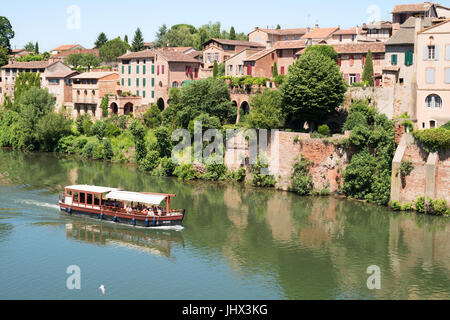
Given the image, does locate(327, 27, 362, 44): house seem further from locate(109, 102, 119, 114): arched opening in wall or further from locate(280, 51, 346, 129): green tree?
locate(109, 102, 119, 114): arched opening in wall

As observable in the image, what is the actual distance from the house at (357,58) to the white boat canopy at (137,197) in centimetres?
2761

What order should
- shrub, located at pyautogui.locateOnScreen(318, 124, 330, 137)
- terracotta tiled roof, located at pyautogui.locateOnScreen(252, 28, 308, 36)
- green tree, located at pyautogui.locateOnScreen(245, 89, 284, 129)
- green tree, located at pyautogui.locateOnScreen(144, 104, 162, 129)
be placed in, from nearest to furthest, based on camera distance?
1. shrub, located at pyautogui.locateOnScreen(318, 124, 330, 137)
2. green tree, located at pyautogui.locateOnScreen(245, 89, 284, 129)
3. green tree, located at pyautogui.locateOnScreen(144, 104, 162, 129)
4. terracotta tiled roof, located at pyautogui.locateOnScreen(252, 28, 308, 36)

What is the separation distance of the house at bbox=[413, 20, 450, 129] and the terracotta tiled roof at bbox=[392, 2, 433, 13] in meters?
15.4

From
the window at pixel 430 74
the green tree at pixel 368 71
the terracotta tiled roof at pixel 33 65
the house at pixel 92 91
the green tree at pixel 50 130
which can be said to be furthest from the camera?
the terracotta tiled roof at pixel 33 65

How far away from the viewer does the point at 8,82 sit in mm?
91375

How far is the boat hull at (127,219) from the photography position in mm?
40375

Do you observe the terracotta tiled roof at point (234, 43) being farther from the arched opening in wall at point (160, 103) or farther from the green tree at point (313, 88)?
the green tree at point (313, 88)

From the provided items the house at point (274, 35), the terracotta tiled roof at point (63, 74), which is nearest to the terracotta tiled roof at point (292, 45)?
the house at point (274, 35)

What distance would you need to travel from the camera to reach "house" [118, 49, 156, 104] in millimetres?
74500

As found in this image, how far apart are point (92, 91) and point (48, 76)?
33.7 ft

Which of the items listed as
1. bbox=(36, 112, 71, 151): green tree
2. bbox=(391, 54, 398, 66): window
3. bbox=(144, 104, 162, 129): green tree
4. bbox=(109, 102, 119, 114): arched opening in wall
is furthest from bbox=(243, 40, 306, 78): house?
bbox=(36, 112, 71, 151): green tree
